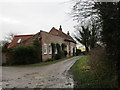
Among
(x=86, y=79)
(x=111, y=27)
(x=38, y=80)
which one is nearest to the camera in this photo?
(x=111, y=27)

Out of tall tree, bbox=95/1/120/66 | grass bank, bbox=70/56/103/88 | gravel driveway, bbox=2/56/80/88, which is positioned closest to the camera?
tall tree, bbox=95/1/120/66

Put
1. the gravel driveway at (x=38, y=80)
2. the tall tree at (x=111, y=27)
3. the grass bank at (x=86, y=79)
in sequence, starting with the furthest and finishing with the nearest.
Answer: the gravel driveway at (x=38, y=80) < the grass bank at (x=86, y=79) < the tall tree at (x=111, y=27)

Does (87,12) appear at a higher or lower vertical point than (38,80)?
higher

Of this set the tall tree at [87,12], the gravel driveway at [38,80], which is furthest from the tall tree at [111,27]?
the gravel driveway at [38,80]

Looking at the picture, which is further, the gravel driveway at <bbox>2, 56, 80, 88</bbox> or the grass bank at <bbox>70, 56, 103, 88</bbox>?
the gravel driveway at <bbox>2, 56, 80, 88</bbox>

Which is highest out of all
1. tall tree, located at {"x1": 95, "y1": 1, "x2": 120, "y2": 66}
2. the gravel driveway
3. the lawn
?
tall tree, located at {"x1": 95, "y1": 1, "x2": 120, "y2": 66}

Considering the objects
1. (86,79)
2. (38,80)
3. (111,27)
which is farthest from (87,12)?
(38,80)

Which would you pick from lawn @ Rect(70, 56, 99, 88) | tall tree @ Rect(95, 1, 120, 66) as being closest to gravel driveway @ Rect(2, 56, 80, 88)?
lawn @ Rect(70, 56, 99, 88)

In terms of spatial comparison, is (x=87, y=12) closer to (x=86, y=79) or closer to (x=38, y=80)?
(x=86, y=79)

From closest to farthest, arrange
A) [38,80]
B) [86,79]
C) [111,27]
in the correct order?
[111,27]
[86,79]
[38,80]

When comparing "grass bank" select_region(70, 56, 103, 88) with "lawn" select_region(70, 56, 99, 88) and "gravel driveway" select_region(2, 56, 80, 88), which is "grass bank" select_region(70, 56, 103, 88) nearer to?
"lawn" select_region(70, 56, 99, 88)

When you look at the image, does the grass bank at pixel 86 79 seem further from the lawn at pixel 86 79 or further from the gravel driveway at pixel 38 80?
the gravel driveway at pixel 38 80

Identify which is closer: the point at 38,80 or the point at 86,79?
the point at 86,79

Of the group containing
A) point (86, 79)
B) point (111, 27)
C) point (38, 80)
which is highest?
point (111, 27)
